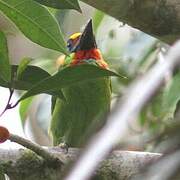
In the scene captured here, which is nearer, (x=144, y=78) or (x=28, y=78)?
(x=144, y=78)

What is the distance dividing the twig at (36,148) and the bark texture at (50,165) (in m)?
0.02

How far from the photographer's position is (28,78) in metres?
1.19

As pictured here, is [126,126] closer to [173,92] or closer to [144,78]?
[144,78]

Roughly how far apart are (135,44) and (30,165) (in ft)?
4.32

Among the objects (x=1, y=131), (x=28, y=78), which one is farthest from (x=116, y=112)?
(x=28, y=78)

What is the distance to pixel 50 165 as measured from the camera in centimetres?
125

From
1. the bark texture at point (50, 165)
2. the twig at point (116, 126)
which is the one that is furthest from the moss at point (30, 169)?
the twig at point (116, 126)

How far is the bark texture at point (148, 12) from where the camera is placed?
3.83ft

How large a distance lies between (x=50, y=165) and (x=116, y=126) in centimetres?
A: 103

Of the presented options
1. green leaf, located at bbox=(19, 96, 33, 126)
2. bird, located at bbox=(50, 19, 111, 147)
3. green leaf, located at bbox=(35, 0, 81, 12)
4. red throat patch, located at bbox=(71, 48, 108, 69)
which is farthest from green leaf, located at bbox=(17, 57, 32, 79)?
red throat patch, located at bbox=(71, 48, 108, 69)

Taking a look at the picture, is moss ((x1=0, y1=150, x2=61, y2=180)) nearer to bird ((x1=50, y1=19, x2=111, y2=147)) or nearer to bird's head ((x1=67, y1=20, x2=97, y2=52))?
bird ((x1=50, y1=19, x2=111, y2=147))

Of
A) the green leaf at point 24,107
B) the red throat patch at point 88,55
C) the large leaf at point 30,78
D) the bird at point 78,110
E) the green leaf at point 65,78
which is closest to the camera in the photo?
the green leaf at point 65,78

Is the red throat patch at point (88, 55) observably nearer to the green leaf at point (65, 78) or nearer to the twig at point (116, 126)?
the green leaf at point (65, 78)

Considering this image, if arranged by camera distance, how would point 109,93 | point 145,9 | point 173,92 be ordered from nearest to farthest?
point 145,9 → point 173,92 → point 109,93
